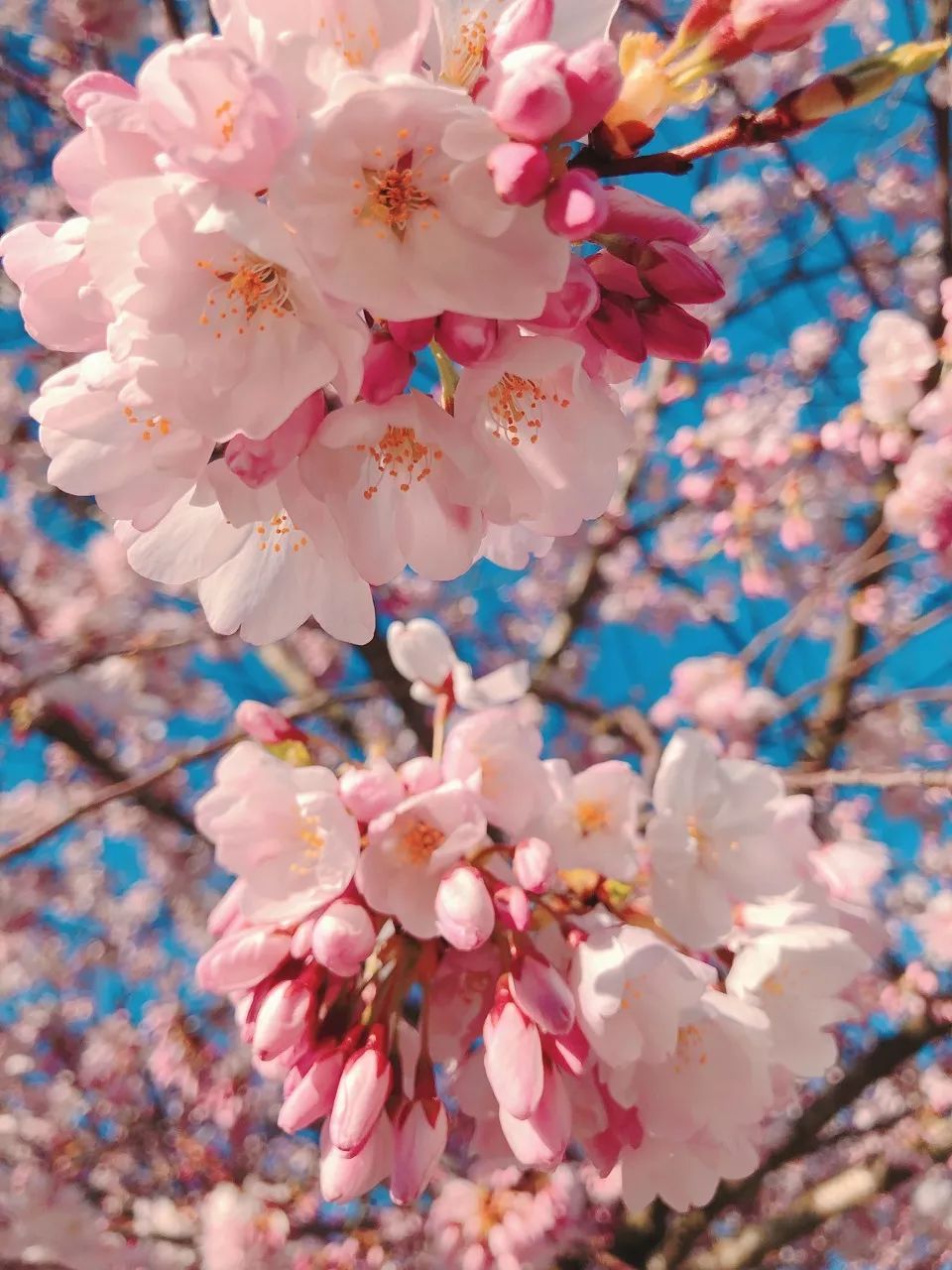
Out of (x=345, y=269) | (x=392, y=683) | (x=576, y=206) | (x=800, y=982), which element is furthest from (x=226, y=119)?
(x=392, y=683)

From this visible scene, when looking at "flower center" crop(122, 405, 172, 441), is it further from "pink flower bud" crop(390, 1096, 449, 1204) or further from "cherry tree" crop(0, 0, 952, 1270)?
"pink flower bud" crop(390, 1096, 449, 1204)

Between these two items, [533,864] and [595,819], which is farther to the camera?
[595,819]

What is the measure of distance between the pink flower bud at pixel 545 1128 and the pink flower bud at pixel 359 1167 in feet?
0.49

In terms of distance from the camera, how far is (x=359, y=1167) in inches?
39.7

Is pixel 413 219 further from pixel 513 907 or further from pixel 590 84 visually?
pixel 513 907

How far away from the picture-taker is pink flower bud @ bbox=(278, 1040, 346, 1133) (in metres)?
1.01

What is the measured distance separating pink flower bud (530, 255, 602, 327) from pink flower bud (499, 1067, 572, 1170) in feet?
2.74

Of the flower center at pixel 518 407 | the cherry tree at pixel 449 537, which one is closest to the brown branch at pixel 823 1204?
the cherry tree at pixel 449 537

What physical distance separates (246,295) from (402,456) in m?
0.18

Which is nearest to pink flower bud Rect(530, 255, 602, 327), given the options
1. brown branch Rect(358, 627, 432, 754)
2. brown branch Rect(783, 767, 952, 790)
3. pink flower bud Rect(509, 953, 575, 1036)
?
pink flower bud Rect(509, 953, 575, 1036)

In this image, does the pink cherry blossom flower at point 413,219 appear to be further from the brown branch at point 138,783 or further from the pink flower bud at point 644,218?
the brown branch at point 138,783

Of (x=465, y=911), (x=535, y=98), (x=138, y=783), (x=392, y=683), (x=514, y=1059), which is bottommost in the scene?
(x=392, y=683)

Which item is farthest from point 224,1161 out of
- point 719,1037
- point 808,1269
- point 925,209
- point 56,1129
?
point 925,209

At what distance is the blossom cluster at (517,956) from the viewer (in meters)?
1.01
